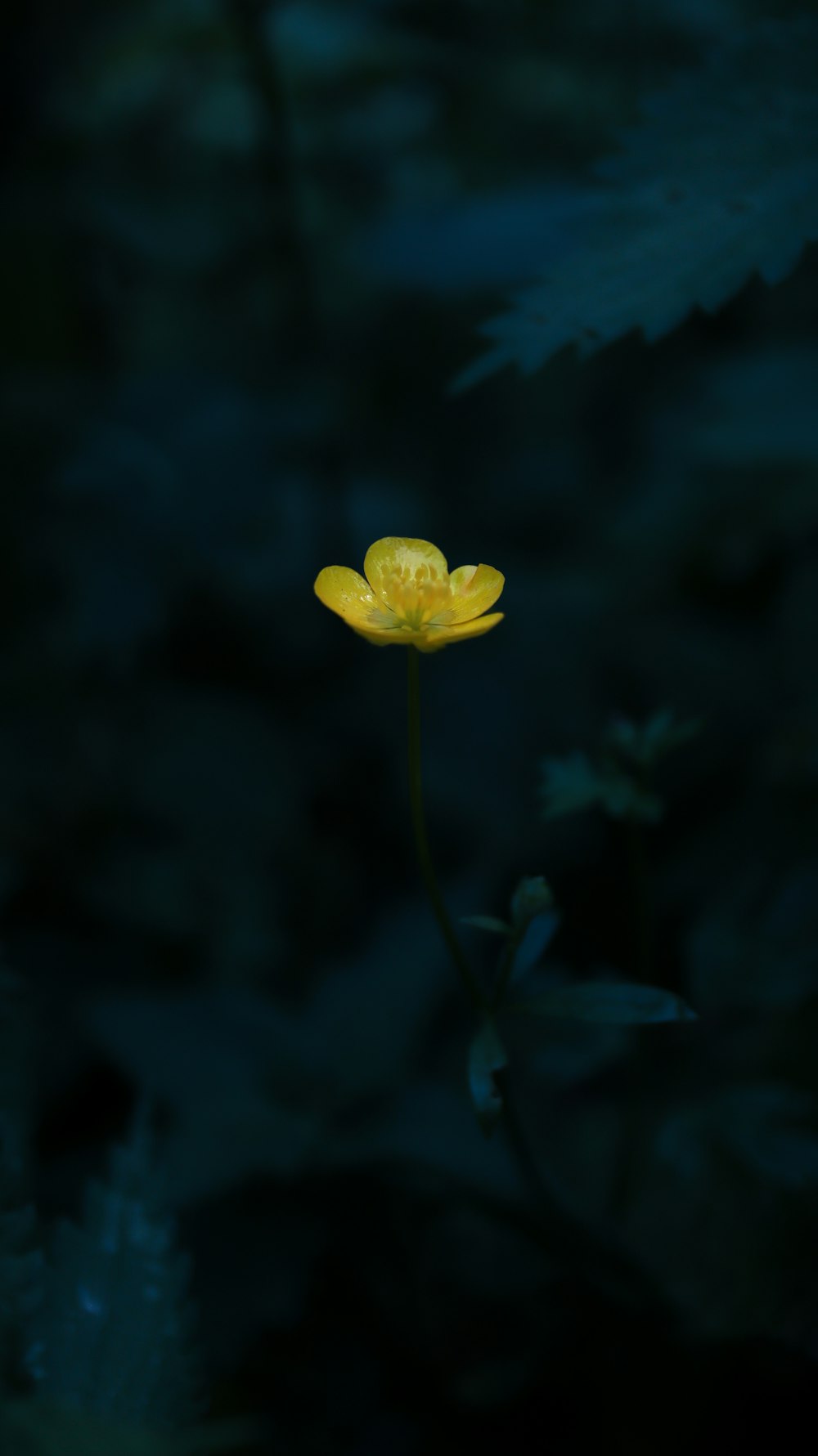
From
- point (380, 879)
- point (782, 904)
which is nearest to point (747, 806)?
point (782, 904)

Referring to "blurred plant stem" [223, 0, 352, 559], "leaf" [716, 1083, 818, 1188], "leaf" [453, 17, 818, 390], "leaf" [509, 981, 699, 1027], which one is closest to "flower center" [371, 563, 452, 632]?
"leaf" [453, 17, 818, 390]

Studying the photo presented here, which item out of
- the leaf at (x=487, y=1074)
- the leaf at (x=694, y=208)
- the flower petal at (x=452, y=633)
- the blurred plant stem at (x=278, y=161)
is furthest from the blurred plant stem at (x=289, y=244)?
the leaf at (x=487, y=1074)

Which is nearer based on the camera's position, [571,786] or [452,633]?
[452,633]

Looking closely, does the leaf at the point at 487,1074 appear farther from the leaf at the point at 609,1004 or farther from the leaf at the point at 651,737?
the leaf at the point at 651,737

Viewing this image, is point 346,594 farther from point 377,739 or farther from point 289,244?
point 289,244

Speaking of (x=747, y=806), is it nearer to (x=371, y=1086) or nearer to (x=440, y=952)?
(x=440, y=952)

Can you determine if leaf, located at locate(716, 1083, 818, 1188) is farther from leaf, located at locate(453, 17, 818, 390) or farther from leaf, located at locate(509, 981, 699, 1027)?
leaf, located at locate(453, 17, 818, 390)

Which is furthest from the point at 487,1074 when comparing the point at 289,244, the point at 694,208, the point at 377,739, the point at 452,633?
the point at 289,244
